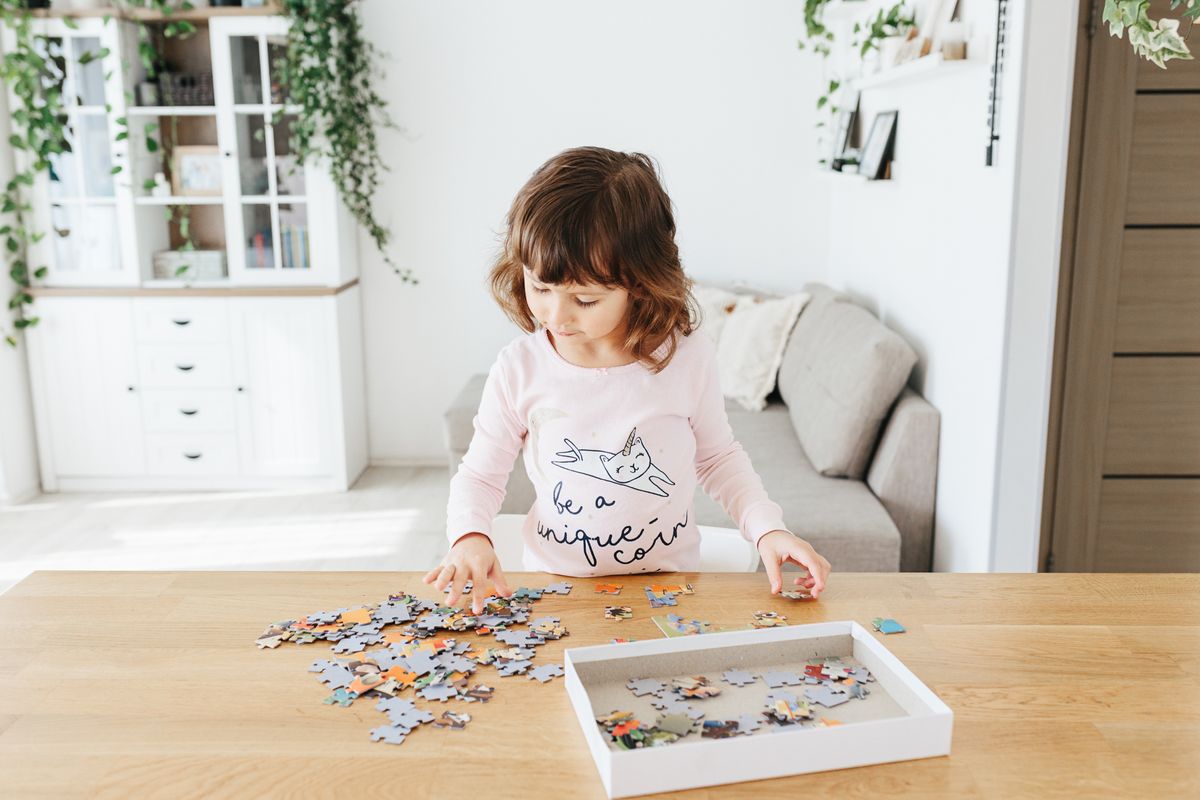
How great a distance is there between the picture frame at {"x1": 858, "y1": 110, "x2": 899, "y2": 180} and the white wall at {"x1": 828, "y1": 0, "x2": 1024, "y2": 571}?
0.11 ft

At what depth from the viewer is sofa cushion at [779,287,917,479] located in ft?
8.92

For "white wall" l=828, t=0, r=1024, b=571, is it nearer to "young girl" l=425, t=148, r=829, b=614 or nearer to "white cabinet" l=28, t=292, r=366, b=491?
"young girl" l=425, t=148, r=829, b=614

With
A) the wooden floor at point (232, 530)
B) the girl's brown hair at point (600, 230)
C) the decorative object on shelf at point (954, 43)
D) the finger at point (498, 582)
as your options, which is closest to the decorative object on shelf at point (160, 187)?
the wooden floor at point (232, 530)

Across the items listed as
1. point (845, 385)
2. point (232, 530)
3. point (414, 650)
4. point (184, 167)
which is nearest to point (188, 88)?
point (184, 167)

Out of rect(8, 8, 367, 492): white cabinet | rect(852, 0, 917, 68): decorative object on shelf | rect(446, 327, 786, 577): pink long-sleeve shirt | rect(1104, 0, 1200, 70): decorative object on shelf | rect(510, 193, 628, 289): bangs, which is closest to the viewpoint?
rect(1104, 0, 1200, 70): decorative object on shelf

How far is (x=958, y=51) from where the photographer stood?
7.72 ft

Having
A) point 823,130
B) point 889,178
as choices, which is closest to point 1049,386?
point 889,178

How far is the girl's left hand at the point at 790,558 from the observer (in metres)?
1.23

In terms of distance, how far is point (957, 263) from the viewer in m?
2.50

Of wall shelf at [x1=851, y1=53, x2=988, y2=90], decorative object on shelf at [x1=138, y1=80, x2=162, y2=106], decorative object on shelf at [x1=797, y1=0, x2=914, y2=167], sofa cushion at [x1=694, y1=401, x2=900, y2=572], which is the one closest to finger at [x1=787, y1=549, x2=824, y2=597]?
sofa cushion at [x1=694, y1=401, x2=900, y2=572]

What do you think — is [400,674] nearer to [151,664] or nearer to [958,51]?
[151,664]

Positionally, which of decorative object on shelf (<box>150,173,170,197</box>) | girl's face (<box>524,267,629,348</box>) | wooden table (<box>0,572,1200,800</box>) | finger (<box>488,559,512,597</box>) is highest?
decorative object on shelf (<box>150,173,170,197</box>)

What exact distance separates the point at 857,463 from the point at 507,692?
2010 mm

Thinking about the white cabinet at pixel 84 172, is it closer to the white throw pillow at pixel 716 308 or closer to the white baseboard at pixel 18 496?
the white baseboard at pixel 18 496
